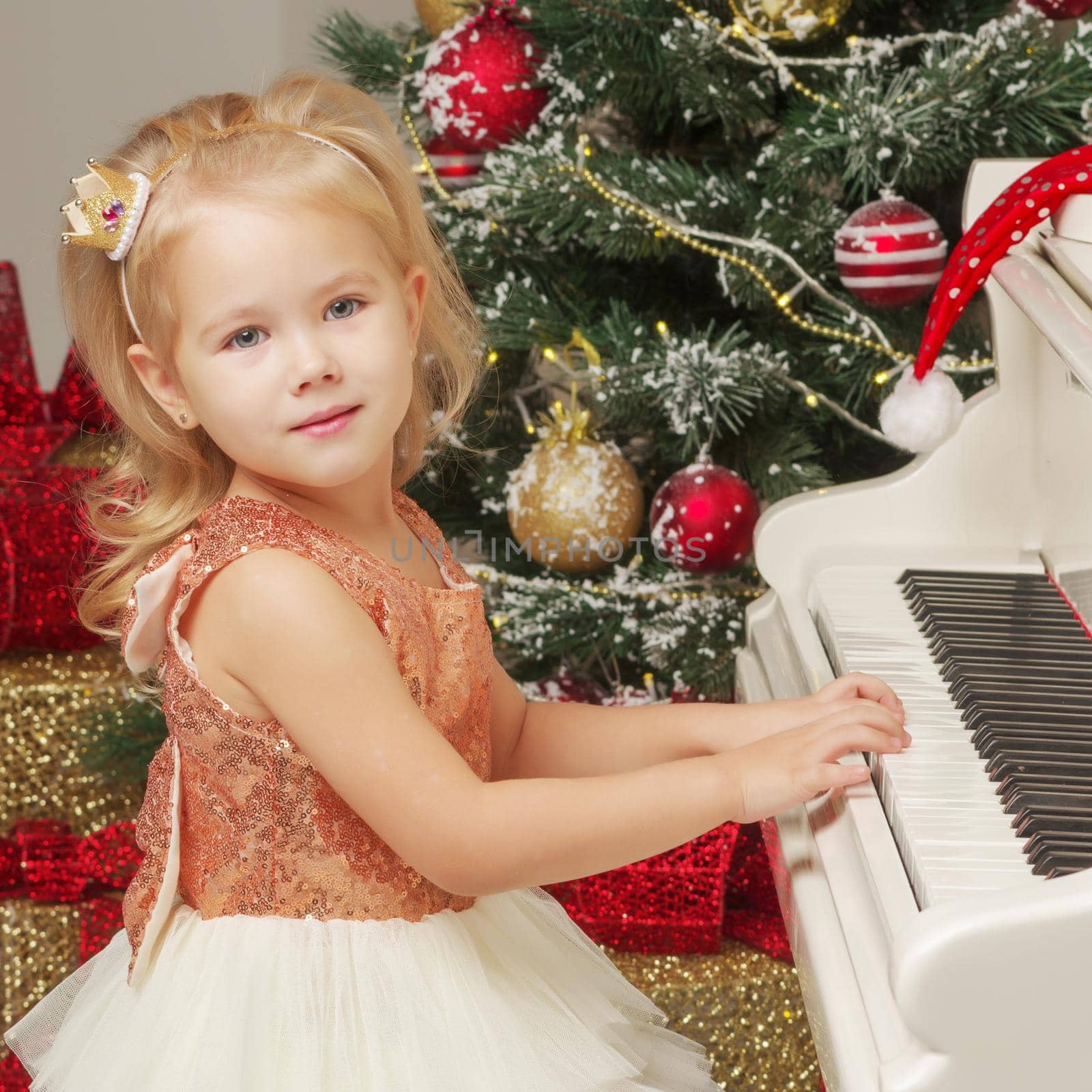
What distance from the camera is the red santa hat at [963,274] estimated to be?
122 cm

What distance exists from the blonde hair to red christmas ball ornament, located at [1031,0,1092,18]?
0.92m

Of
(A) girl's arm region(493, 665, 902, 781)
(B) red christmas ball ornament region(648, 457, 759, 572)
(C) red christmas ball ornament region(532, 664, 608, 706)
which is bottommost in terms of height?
(C) red christmas ball ornament region(532, 664, 608, 706)

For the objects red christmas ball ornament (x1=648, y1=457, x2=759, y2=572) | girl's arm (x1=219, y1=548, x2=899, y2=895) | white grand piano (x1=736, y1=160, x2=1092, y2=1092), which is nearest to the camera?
white grand piano (x1=736, y1=160, x2=1092, y2=1092)

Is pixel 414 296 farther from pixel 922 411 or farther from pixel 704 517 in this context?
pixel 704 517

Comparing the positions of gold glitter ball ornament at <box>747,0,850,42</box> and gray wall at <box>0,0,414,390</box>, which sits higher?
gold glitter ball ornament at <box>747,0,850,42</box>

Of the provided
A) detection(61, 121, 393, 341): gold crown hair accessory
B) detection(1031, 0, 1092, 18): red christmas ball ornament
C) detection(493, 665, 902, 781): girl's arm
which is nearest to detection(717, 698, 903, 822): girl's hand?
detection(493, 665, 902, 781): girl's arm

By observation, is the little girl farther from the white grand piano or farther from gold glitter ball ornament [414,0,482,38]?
gold glitter ball ornament [414,0,482,38]

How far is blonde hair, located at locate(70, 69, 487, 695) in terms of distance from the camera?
0.99 metres

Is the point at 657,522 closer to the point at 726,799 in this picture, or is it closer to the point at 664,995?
the point at 664,995

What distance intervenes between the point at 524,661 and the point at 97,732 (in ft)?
2.13

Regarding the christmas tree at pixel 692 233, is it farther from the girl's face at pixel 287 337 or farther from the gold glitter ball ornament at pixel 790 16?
the girl's face at pixel 287 337

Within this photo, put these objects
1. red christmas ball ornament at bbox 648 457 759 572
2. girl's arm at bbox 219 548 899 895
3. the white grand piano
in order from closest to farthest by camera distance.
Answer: the white grand piano < girl's arm at bbox 219 548 899 895 < red christmas ball ornament at bbox 648 457 759 572

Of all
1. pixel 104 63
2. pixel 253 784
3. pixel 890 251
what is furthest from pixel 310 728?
pixel 104 63

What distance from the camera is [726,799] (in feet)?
3.13
